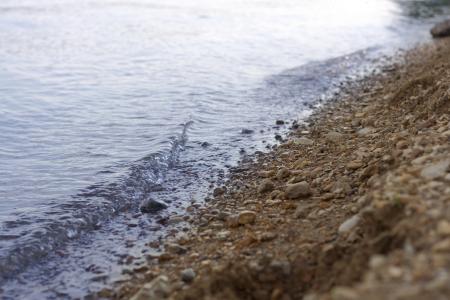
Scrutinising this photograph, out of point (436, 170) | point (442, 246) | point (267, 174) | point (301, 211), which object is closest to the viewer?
point (442, 246)

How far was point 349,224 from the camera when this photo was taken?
18.0ft

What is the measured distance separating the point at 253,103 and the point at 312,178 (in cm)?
546

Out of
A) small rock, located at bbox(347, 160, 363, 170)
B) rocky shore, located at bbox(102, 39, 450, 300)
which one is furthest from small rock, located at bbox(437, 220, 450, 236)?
small rock, located at bbox(347, 160, 363, 170)

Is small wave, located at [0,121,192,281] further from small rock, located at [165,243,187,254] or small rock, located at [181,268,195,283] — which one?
small rock, located at [181,268,195,283]

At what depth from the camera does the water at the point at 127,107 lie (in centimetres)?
680

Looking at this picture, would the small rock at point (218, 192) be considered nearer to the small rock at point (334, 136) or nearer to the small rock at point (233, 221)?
the small rock at point (233, 221)

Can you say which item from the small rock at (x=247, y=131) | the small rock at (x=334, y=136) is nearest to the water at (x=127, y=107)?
the small rock at (x=247, y=131)

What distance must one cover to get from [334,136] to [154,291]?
502 centimetres

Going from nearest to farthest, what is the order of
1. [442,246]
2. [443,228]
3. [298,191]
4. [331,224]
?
[442,246], [443,228], [331,224], [298,191]

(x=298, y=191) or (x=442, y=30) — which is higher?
(x=442, y=30)

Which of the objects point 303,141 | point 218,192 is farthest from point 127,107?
point 218,192

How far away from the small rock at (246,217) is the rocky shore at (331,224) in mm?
11

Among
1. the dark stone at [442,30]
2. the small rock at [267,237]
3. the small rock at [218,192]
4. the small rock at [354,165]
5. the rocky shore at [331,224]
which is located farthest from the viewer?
the dark stone at [442,30]

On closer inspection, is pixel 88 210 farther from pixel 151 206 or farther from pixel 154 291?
pixel 154 291
